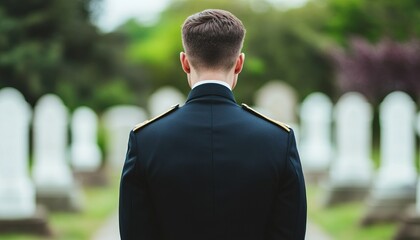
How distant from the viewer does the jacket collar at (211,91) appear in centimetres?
313

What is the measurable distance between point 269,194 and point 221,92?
40cm

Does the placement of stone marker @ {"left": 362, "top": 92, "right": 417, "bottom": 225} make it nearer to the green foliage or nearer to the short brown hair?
the short brown hair

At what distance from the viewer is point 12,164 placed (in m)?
10.9

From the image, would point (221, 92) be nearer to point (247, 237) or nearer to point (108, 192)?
point (247, 237)

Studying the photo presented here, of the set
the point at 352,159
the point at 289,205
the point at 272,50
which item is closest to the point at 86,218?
the point at 352,159

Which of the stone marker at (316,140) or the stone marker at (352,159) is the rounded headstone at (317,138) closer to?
the stone marker at (316,140)

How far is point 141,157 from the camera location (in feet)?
10.1

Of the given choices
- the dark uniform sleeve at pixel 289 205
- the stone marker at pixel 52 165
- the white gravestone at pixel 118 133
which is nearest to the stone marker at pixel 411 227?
the stone marker at pixel 52 165

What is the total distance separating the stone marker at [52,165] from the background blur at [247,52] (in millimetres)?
5168

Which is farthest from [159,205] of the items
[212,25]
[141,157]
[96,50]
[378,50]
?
[96,50]

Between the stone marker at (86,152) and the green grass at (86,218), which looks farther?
the stone marker at (86,152)

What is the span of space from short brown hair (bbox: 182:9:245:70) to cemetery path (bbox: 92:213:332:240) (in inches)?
296

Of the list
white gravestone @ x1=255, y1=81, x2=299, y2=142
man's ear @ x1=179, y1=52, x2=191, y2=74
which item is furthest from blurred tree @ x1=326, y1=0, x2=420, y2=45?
man's ear @ x1=179, y1=52, x2=191, y2=74

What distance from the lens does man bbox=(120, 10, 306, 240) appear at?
3039mm
